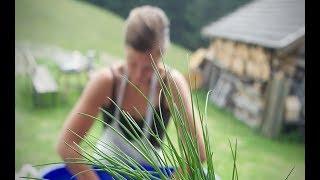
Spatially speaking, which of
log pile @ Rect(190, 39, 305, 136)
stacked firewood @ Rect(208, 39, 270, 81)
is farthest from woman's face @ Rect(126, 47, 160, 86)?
stacked firewood @ Rect(208, 39, 270, 81)

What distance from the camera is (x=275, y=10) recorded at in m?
2.76

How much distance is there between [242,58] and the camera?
276 centimetres

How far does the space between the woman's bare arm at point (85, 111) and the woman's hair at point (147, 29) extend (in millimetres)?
212

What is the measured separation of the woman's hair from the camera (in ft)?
8.72

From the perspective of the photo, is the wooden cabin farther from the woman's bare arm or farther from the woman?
the woman's bare arm

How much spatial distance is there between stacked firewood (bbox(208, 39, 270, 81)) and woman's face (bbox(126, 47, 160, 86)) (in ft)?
1.10

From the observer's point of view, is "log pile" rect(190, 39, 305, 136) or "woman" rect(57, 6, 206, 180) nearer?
"woman" rect(57, 6, 206, 180)

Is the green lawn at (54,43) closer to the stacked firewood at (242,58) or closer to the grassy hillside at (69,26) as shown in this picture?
the grassy hillside at (69,26)

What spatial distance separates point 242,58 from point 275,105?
30 cm

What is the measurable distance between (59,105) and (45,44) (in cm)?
32

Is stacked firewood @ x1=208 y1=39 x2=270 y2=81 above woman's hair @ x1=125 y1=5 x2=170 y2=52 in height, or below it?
below

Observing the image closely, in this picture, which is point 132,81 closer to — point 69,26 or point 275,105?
point 69,26
